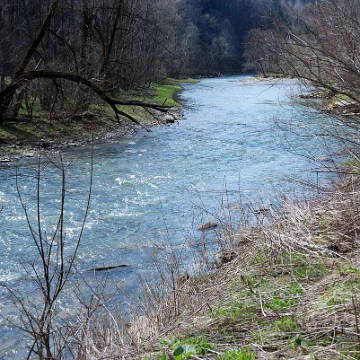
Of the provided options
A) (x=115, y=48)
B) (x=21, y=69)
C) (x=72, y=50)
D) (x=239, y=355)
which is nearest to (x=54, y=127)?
(x=21, y=69)

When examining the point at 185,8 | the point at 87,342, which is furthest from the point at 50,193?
the point at 185,8

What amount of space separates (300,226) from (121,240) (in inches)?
153

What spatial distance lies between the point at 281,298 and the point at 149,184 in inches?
335

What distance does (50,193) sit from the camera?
11414mm

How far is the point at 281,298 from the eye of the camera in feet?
13.1

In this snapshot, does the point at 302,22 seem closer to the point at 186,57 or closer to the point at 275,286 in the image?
the point at 275,286

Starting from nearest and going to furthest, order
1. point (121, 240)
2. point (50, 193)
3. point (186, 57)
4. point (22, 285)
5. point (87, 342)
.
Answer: point (87, 342)
point (22, 285)
point (121, 240)
point (50, 193)
point (186, 57)

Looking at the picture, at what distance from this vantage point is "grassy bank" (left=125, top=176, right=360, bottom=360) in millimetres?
3143

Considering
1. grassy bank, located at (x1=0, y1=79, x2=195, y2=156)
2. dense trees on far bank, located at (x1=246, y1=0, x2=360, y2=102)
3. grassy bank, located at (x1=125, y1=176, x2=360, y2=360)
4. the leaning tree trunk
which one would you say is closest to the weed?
grassy bank, located at (x1=125, y1=176, x2=360, y2=360)

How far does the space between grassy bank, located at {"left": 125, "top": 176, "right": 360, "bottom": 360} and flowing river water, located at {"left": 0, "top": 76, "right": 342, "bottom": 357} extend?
4.71ft

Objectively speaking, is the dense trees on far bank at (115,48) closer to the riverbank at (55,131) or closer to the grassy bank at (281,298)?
the riverbank at (55,131)

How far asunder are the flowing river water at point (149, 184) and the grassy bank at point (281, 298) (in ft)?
4.71

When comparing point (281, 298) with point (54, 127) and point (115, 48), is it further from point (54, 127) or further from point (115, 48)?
point (115, 48)

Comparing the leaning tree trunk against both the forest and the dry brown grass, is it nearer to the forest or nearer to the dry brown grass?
the forest
